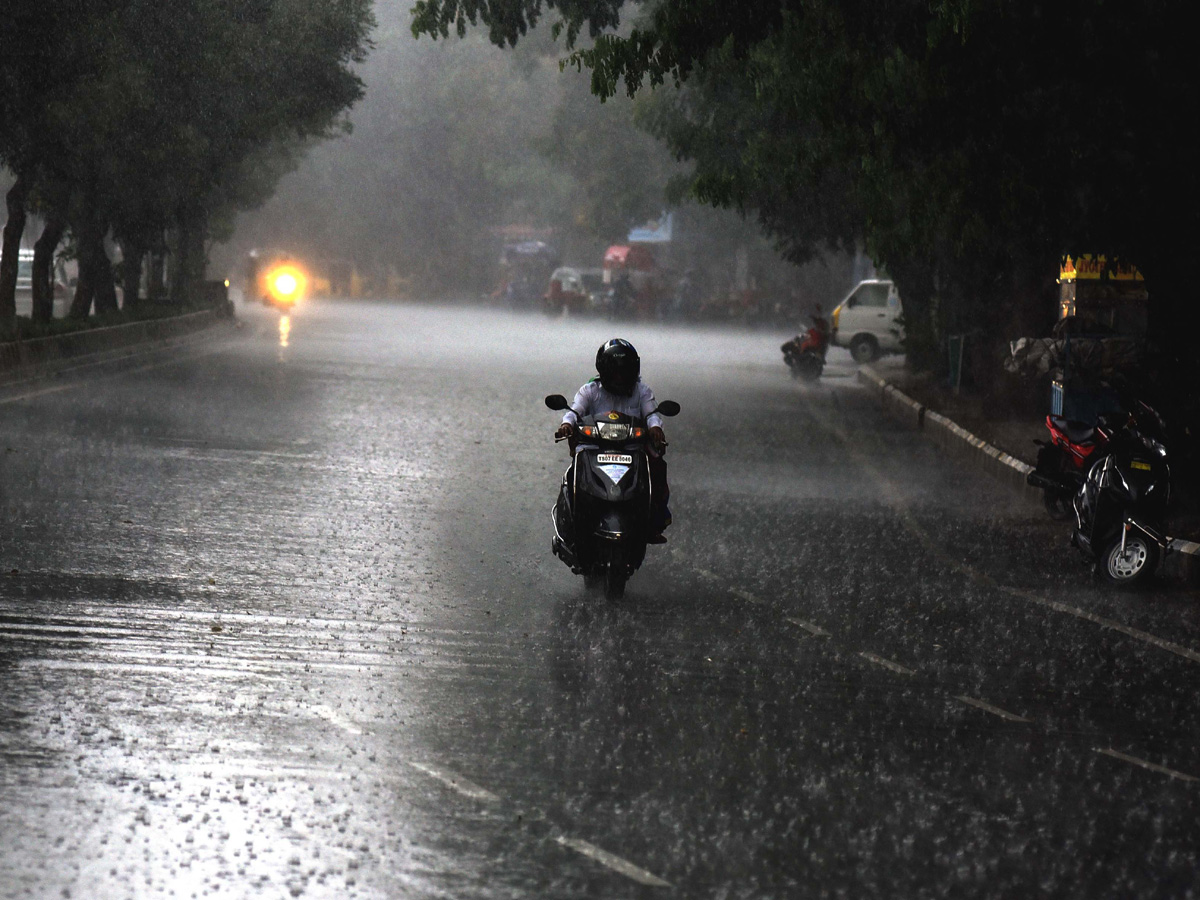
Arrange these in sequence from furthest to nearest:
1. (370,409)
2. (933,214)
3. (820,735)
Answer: (370,409)
(933,214)
(820,735)

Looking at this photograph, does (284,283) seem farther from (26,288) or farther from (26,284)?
(26,284)

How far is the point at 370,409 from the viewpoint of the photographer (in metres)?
21.3

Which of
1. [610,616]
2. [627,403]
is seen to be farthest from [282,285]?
[610,616]

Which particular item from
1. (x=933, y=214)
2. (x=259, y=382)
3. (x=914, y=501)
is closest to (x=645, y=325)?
(x=259, y=382)

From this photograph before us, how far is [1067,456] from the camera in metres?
13.1

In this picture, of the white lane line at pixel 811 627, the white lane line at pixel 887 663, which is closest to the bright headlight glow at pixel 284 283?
the white lane line at pixel 811 627

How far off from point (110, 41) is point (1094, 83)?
14.8 metres

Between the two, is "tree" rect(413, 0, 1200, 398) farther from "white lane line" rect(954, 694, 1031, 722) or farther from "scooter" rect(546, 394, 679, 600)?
"white lane line" rect(954, 694, 1031, 722)

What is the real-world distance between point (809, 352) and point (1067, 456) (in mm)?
21012

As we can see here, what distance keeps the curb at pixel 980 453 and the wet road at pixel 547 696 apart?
2.09 feet

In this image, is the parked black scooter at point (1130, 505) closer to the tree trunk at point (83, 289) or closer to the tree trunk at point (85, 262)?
the tree trunk at point (85, 262)

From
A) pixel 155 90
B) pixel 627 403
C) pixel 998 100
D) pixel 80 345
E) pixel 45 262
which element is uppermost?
pixel 155 90

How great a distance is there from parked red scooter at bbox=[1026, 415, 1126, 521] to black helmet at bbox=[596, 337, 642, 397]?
11.4ft

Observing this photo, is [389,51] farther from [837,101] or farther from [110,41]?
[837,101]
